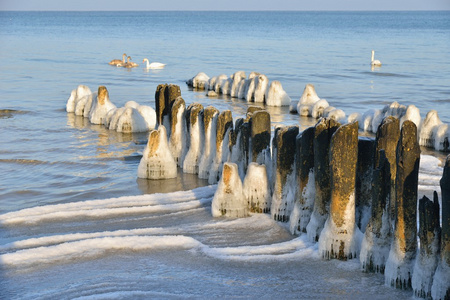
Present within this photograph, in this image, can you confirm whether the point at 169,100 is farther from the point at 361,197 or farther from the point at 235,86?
the point at 235,86

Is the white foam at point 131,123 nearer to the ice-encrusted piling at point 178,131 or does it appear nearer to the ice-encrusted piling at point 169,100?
the ice-encrusted piling at point 169,100

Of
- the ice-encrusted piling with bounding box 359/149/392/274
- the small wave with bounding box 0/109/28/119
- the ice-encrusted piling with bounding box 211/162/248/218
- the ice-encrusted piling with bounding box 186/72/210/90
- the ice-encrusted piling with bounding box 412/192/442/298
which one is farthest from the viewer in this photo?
the ice-encrusted piling with bounding box 186/72/210/90

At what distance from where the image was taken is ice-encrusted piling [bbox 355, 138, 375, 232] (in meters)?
7.93

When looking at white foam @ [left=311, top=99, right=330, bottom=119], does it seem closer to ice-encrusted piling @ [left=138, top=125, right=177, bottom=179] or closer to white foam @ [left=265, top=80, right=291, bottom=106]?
white foam @ [left=265, top=80, right=291, bottom=106]

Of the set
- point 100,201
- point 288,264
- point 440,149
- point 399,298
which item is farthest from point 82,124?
point 399,298

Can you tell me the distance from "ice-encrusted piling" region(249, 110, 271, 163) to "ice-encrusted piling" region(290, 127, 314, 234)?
126cm

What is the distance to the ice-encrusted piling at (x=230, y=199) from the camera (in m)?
8.89

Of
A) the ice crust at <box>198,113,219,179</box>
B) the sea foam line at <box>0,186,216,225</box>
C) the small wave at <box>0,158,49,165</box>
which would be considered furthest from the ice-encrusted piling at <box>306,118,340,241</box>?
the small wave at <box>0,158,49,165</box>

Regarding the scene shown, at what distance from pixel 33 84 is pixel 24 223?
2005cm

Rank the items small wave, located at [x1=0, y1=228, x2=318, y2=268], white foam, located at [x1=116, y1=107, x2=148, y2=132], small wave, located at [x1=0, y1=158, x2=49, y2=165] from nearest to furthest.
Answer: small wave, located at [x1=0, y1=228, x2=318, y2=268] < small wave, located at [x1=0, y1=158, x2=49, y2=165] < white foam, located at [x1=116, y1=107, x2=148, y2=132]

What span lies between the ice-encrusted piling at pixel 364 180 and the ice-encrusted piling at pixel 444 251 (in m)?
1.88

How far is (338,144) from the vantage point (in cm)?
715

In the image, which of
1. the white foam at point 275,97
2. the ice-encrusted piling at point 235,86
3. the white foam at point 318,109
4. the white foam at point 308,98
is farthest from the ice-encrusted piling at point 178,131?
the ice-encrusted piling at point 235,86

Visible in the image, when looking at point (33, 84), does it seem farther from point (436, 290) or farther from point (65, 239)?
point (436, 290)
